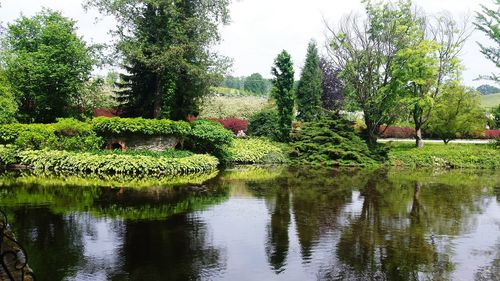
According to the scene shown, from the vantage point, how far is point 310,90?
36312 millimetres

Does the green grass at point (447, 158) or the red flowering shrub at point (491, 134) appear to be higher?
the red flowering shrub at point (491, 134)

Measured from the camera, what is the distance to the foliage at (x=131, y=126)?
19.8m

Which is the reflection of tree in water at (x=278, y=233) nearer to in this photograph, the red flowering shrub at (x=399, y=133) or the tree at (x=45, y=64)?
the tree at (x=45, y=64)

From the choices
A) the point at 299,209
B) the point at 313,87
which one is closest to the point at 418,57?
the point at 313,87

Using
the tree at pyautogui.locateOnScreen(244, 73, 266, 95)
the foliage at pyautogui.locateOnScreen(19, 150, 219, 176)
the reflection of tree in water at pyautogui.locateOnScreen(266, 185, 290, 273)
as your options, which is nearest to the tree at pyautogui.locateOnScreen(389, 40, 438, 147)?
the foliage at pyautogui.locateOnScreen(19, 150, 219, 176)

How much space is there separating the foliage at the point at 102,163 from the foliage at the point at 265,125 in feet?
36.2

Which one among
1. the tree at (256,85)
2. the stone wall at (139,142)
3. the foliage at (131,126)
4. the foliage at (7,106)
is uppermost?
the tree at (256,85)

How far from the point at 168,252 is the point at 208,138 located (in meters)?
14.2

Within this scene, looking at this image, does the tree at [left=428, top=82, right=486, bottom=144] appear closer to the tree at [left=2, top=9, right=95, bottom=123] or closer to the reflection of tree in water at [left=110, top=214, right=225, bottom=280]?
the tree at [left=2, top=9, right=95, bottom=123]

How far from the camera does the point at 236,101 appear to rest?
46.8 meters

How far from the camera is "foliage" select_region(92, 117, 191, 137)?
65.1ft

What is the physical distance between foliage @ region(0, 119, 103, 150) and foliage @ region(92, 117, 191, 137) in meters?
0.49

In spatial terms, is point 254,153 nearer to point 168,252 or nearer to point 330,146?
point 330,146

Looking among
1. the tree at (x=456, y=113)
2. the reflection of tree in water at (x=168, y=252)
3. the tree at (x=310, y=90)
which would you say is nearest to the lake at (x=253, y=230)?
the reflection of tree in water at (x=168, y=252)
